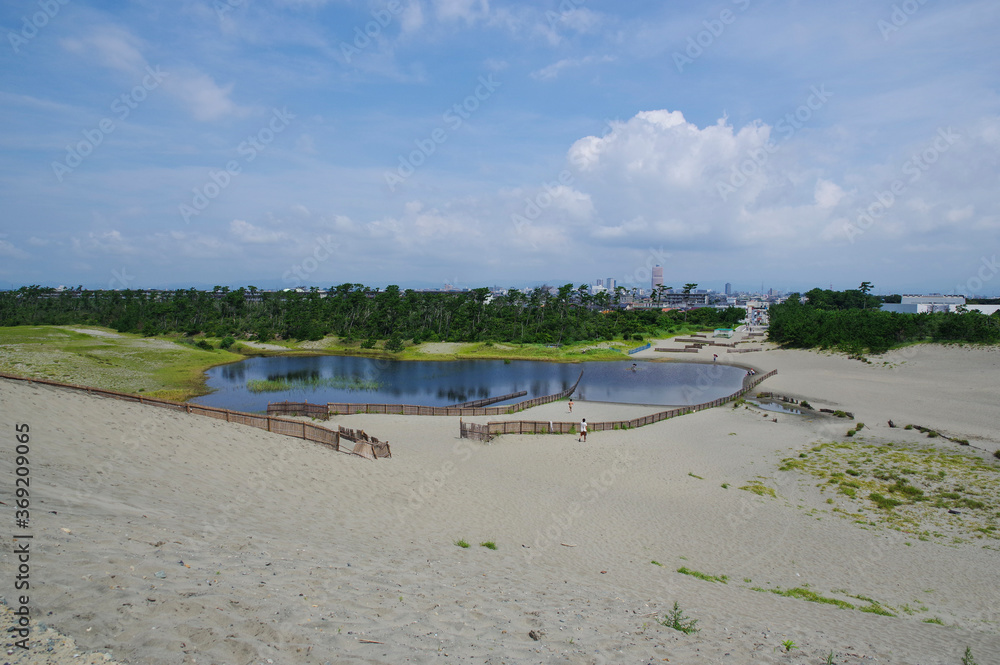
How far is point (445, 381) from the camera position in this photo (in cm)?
5266

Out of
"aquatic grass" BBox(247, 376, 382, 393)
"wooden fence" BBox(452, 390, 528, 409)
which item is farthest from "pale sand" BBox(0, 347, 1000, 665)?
"aquatic grass" BBox(247, 376, 382, 393)

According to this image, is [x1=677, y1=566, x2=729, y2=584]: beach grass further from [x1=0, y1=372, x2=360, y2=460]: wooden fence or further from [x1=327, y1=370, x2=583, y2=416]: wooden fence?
[x1=327, y1=370, x2=583, y2=416]: wooden fence

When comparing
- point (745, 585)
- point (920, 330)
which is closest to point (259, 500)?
point (745, 585)

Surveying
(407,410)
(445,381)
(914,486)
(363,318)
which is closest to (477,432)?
(407,410)

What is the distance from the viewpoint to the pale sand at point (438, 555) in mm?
6316

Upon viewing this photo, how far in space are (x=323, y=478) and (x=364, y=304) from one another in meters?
82.3

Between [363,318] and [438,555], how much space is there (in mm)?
84646

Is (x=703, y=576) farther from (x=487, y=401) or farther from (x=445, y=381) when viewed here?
(x=445, y=381)

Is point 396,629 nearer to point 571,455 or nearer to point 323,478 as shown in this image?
point 323,478

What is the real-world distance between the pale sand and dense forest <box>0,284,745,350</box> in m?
61.5

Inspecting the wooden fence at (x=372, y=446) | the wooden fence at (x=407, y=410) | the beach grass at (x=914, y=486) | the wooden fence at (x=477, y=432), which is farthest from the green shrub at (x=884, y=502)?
the wooden fence at (x=407, y=410)

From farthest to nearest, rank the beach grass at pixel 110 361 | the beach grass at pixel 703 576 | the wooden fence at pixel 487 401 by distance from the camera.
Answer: the beach grass at pixel 110 361 → the wooden fence at pixel 487 401 → the beach grass at pixel 703 576

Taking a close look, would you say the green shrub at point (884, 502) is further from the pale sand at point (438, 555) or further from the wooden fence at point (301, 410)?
the wooden fence at point (301, 410)

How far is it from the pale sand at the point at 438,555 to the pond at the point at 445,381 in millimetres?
20033
